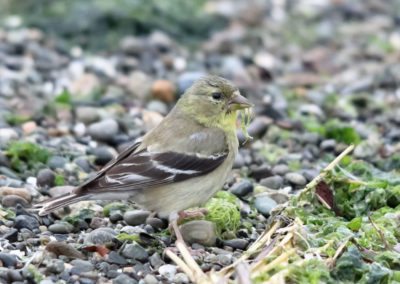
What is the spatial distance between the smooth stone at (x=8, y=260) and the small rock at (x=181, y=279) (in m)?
1.02

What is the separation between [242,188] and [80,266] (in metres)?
2.29

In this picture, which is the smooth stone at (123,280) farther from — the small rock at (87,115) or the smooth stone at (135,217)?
the small rock at (87,115)

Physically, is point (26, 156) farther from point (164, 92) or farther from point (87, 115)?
point (164, 92)

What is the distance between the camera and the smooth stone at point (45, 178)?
8.29 m

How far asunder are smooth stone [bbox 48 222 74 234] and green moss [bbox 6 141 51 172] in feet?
4.72

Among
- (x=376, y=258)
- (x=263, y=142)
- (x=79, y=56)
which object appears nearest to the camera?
(x=376, y=258)

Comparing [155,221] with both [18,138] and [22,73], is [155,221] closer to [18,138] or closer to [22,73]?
[18,138]

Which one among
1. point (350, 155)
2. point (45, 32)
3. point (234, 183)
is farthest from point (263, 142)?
point (45, 32)

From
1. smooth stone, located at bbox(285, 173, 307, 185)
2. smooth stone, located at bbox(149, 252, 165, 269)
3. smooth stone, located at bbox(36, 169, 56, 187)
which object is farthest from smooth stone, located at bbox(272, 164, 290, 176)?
smooth stone, located at bbox(149, 252, 165, 269)

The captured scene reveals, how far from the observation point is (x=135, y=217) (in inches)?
299

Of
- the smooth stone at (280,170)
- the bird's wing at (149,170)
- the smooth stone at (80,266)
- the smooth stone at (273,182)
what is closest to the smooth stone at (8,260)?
the smooth stone at (80,266)

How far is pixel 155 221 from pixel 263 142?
9.19 feet

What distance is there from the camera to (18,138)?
9.38 meters

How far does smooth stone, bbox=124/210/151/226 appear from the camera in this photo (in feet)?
24.9
